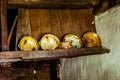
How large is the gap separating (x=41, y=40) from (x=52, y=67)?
295 cm

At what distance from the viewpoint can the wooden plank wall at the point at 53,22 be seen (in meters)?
3.82

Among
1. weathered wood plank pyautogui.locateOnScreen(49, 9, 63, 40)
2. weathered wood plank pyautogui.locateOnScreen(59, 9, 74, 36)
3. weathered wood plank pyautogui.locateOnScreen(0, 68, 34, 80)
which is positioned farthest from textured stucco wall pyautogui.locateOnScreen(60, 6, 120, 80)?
weathered wood plank pyautogui.locateOnScreen(0, 68, 34, 80)

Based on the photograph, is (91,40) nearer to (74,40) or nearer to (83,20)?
(74,40)

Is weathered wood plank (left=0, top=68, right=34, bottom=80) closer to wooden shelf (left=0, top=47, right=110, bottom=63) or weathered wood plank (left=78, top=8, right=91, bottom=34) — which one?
weathered wood plank (left=78, top=8, right=91, bottom=34)

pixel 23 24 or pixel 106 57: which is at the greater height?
pixel 23 24

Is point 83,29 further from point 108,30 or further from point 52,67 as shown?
point 52,67

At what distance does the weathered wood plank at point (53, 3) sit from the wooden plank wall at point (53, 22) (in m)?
0.10

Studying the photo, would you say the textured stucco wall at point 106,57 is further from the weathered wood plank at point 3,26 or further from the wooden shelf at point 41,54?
the weathered wood plank at point 3,26

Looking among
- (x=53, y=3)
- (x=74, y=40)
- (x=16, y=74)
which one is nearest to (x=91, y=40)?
(x=74, y=40)

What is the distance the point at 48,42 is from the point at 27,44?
331 millimetres

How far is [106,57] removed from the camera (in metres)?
4.25

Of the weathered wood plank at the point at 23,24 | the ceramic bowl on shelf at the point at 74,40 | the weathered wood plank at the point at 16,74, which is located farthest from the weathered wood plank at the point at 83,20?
the weathered wood plank at the point at 16,74

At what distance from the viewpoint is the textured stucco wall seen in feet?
13.0

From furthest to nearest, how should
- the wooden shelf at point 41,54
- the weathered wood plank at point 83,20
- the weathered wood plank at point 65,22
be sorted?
the weathered wood plank at point 83,20
the weathered wood plank at point 65,22
the wooden shelf at point 41,54
